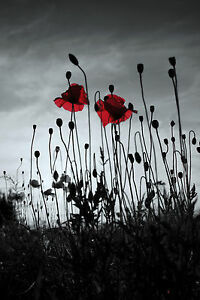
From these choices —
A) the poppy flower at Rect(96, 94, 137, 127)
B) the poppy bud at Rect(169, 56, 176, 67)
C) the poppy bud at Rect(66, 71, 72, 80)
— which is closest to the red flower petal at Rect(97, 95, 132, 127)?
the poppy flower at Rect(96, 94, 137, 127)

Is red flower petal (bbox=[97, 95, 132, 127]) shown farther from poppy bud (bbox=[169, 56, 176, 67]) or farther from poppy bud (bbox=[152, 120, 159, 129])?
poppy bud (bbox=[169, 56, 176, 67])

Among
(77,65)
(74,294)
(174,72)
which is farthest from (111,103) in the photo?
(74,294)

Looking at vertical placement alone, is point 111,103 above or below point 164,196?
above

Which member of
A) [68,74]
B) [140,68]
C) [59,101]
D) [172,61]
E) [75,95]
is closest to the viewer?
[172,61]

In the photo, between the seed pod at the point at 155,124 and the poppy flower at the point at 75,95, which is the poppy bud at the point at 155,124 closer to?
the seed pod at the point at 155,124

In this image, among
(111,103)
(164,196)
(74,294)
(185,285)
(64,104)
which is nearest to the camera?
(185,285)

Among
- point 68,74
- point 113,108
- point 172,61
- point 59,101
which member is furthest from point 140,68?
point 59,101

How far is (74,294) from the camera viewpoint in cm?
102

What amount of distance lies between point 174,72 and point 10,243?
58.3 inches

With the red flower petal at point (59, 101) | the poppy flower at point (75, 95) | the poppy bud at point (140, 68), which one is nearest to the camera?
the poppy bud at point (140, 68)

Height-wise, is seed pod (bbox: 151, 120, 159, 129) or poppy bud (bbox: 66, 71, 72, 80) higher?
poppy bud (bbox: 66, 71, 72, 80)

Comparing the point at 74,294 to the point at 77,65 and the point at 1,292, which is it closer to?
the point at 1,292

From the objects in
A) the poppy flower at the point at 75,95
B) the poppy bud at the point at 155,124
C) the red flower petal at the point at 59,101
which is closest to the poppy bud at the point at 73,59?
the poppy flower at the point at 75,95

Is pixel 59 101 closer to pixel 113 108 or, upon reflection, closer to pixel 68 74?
pixel 68 74
